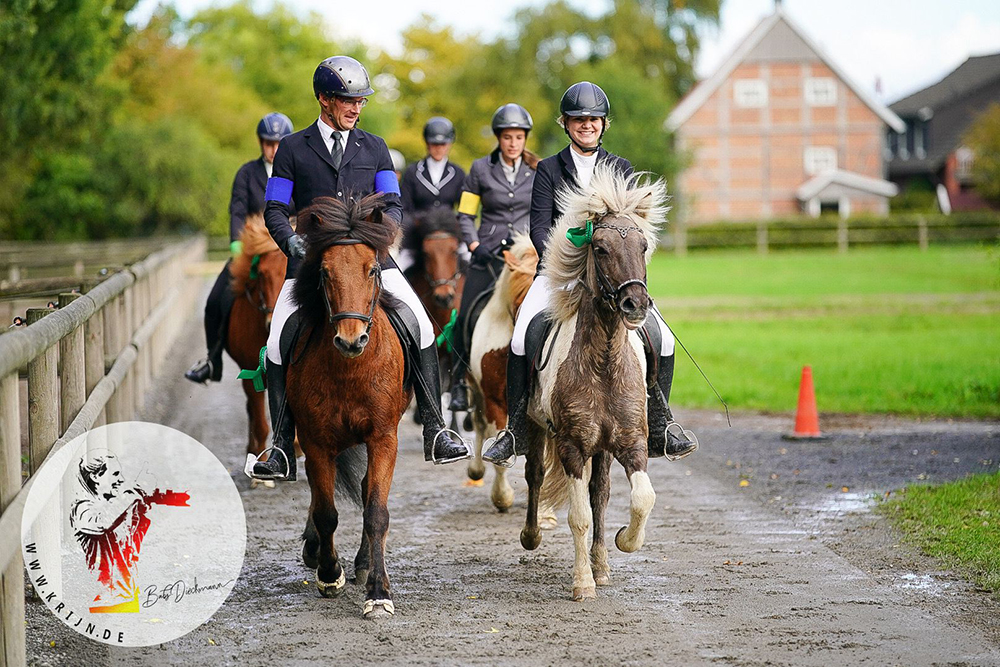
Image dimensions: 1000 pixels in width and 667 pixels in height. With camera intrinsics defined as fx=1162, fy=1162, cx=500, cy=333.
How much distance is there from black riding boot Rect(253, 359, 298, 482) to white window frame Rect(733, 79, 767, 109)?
61.8 m

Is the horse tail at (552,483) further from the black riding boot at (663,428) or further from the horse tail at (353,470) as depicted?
the horse tail at (353,470)

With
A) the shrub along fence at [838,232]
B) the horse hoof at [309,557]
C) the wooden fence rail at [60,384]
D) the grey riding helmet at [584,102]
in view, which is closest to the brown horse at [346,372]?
the horse hoof at [309,557]

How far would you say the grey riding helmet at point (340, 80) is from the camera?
6.52 meters

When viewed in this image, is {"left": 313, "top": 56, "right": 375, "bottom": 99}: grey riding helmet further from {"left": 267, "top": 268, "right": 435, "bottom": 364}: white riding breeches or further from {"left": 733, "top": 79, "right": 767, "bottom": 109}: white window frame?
{"left": 733, "top": 79, "right": 767, "bottom": 109}: white window frame

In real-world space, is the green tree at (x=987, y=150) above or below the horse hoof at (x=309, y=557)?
above

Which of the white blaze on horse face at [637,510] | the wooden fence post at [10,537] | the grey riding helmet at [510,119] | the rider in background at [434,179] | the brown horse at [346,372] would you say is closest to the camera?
the wooden fence post at [10,537]

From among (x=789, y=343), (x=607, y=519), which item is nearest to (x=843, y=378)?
(x=789, y=343)

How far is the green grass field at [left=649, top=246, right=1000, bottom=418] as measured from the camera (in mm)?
13664

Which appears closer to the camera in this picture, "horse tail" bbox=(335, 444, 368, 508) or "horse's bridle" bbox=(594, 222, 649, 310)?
"horse's bridle" bbox=(594, 222, 649, 310)

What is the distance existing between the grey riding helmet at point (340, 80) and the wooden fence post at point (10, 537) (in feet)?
9.04

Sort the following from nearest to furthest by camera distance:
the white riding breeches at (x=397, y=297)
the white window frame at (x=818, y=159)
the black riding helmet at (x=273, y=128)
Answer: the white riding breeches at (x=397, y=297) → the black riding helmet at (x=273, y=128) → the white window frame at (x=818, y=159)

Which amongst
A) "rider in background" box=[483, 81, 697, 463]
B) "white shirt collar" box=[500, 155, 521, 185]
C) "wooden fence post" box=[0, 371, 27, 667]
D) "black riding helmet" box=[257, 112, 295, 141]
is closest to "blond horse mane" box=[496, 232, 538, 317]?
"rider in background" box=[483, 81, 697, 463]

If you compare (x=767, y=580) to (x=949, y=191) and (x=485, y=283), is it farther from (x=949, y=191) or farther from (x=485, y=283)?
(x=949, y=191)

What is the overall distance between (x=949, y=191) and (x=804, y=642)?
68.1 m
